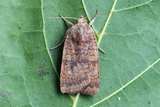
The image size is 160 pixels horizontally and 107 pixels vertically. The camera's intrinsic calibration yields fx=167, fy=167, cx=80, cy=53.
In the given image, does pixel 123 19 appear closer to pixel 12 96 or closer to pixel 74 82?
pixel 74 82

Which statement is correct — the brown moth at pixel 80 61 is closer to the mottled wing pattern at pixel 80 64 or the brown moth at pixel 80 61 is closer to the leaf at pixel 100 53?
→ the mottled wing pattern at pixel 80 64

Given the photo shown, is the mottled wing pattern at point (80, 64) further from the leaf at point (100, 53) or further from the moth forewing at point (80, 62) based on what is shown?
the leaf at point (100, 53)

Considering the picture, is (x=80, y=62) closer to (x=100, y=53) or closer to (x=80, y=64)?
(x=80, y=64)

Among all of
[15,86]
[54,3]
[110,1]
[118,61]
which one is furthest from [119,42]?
[15,86]

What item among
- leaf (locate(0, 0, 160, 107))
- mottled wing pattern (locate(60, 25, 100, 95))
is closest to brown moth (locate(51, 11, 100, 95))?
mottled wing pattern (locate(60, 25, 100, 95))

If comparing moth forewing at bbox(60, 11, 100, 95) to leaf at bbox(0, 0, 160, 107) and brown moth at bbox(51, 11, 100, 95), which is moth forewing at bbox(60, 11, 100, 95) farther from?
leaf at bbox(0, 0, 160, 107)

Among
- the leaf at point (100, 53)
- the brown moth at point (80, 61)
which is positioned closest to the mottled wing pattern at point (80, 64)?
the brown moth at point (80, 61)

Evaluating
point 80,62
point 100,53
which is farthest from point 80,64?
point 100,53
